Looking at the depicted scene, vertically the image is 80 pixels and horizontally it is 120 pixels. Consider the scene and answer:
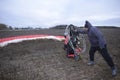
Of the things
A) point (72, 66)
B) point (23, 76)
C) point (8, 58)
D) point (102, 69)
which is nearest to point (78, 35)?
point (72, 66)

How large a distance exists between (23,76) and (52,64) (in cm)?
203

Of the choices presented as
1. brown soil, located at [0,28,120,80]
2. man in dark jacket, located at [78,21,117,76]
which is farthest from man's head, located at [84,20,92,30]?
brown soil, located at [0,28,120,80]

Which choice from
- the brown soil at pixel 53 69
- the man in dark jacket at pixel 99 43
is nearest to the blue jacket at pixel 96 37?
the man in dark jacket at pixel 99 43

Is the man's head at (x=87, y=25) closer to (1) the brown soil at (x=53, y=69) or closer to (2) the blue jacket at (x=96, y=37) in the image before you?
(2) the blue jacket at (x=96, y=37)

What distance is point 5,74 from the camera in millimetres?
7348

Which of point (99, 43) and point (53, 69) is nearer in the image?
point (99, 43)

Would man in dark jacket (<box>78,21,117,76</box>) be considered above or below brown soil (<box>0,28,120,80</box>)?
above

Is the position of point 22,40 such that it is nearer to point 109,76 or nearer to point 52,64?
point 52,64

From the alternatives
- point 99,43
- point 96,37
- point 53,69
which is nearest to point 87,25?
point 96,37

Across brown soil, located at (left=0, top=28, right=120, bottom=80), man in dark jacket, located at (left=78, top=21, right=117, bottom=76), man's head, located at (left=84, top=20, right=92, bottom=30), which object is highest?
man's head, located at (left=84, top=20, right=92, bottom=30)

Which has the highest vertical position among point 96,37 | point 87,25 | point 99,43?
point 87,25

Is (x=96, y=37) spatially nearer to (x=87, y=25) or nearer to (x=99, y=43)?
(x=99, y=43)

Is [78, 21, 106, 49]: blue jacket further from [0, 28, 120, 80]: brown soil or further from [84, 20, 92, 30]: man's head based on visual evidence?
[0, 28, 120, 80]: brown soil

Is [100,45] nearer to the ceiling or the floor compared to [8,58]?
nearer to the ceiling
